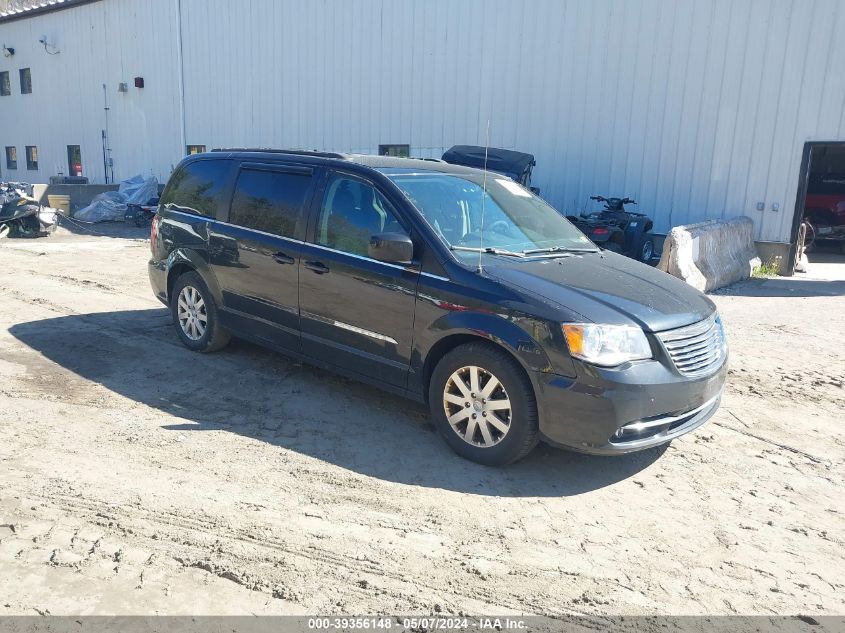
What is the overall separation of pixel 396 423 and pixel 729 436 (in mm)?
Answer: 2465

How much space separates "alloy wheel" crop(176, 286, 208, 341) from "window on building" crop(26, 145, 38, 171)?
2718cm

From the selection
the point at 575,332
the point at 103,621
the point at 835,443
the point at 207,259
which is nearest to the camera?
the point at 103,621

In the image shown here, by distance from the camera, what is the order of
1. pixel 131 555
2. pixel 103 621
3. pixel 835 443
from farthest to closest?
pixel 835 443
pixel 131 555
pixel 103 621

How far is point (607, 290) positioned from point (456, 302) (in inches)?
37.7

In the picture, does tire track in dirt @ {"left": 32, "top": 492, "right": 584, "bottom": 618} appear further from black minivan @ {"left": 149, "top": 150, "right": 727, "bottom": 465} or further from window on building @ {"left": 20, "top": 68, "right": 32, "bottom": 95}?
window on building @ {"left": 20, "top": 68, "right": 32, "bottom": 95}

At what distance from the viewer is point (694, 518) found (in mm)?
3717

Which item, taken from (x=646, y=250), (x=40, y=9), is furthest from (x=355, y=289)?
(x=40, y=9)

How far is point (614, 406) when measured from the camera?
371 cm

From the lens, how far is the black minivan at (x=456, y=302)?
3.82 m

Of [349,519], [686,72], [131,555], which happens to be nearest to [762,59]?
[686,72]

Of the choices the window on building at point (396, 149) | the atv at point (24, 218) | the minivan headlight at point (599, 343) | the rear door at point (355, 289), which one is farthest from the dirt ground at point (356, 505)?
the window on building at point (396, 149)

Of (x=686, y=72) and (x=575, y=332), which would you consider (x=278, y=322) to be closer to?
(x=575, y=332)

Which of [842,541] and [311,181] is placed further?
[311,181]

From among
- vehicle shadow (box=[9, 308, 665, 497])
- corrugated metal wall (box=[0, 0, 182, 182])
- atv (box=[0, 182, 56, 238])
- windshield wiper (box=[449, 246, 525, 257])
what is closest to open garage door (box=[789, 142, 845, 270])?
windshield wiper (box=[449, 246, 525, 257])
